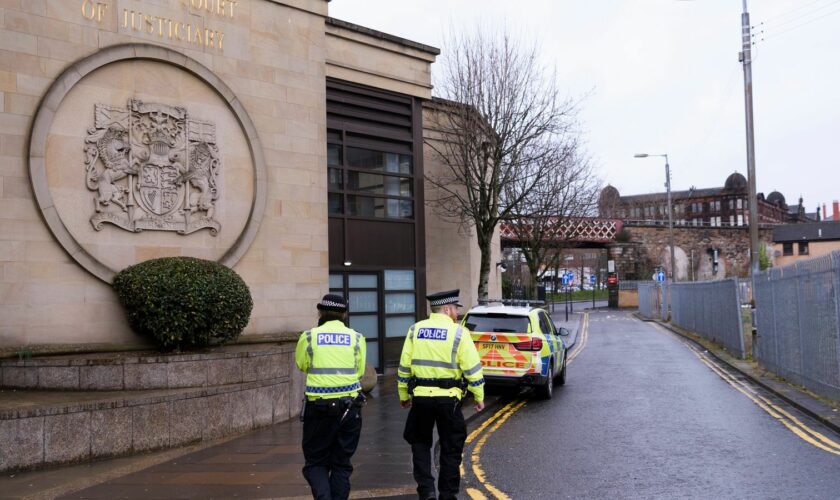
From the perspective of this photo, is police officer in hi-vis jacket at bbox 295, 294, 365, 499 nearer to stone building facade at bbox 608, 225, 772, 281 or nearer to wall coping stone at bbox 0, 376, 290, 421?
wall coping stone at bbox 0, 376, 290, 421

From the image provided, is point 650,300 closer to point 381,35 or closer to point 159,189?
point 381,35

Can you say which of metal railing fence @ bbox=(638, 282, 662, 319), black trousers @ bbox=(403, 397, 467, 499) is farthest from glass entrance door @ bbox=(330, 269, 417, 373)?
metal railing fence @ bbox=(638, 282, 662, 319)

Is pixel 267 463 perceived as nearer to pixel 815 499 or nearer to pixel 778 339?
pixel 815 499

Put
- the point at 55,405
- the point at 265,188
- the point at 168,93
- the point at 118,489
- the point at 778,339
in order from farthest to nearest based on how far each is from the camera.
A: the point at 778,339 → the point at 265,188 → the point at 168,93 → the point at 55,405 → the point at 118,489

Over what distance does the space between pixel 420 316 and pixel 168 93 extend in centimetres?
778

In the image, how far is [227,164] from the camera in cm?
1230

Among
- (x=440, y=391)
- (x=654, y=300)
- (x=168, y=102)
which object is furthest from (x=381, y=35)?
(x=654, y=300)

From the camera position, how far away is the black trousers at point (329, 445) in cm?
592

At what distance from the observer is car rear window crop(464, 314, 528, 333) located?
42.4ft

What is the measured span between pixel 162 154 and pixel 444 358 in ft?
22.1

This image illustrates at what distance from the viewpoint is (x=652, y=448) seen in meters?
8.85

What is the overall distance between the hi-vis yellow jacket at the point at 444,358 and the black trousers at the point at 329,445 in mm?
650

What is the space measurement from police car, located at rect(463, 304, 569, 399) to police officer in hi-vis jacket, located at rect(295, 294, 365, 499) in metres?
6.73

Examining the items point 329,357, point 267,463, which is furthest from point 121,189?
point 329,357
